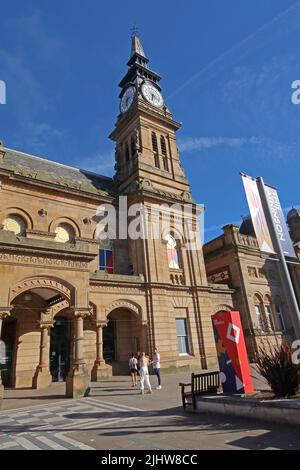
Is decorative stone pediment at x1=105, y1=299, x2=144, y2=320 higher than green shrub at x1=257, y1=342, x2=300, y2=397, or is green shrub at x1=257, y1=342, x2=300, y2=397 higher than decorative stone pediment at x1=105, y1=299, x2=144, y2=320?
decorative stone pediment at x1=105, y1=299, x2=144, y2=320

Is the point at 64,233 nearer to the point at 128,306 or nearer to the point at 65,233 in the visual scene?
the point at 65,233

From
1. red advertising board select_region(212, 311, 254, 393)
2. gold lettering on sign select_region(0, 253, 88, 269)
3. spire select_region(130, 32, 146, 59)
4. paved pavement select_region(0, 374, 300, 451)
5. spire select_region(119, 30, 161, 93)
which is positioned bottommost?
paved pavement select_region(0, 374, 300, 451)

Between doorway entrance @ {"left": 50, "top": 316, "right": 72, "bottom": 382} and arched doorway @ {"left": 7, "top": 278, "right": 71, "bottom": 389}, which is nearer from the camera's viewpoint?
arched doorway @ {"left": 7, "top": 278, "right": 71, "bottom": 389}

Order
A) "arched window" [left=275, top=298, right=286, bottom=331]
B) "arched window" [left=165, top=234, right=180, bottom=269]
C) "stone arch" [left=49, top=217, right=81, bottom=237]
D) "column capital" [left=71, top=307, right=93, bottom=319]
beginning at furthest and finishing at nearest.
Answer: "arched window" [left=275, top=298, right=286, bottom=331], "arched window" [left=165, top=234, right=180, bottom=269], "stone arch" [left=49, top=217, right=81, bottom=237], "column capital" [left=71, top=307, right=93, bottom=319]

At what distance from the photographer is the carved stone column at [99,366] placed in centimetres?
1900

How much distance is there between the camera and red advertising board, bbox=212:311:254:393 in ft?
29.8

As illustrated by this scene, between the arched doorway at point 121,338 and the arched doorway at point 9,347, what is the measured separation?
6277 mm

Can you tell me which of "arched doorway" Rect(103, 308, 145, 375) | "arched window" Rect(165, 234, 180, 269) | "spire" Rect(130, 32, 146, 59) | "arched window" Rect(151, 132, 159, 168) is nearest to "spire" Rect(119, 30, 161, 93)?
"spire" Rect(130, 32, 146, 59)

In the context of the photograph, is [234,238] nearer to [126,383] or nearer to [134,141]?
[134,141]

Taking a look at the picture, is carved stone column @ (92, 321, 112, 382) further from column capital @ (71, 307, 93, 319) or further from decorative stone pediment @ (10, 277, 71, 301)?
decorative stone pediment @ (10, 277, 71, 301)

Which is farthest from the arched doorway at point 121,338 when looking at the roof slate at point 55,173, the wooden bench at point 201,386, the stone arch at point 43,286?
the wooden bench at point 201,386

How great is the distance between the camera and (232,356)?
30.9 feet

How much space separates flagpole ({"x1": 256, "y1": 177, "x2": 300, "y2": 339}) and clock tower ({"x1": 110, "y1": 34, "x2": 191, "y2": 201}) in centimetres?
1882
